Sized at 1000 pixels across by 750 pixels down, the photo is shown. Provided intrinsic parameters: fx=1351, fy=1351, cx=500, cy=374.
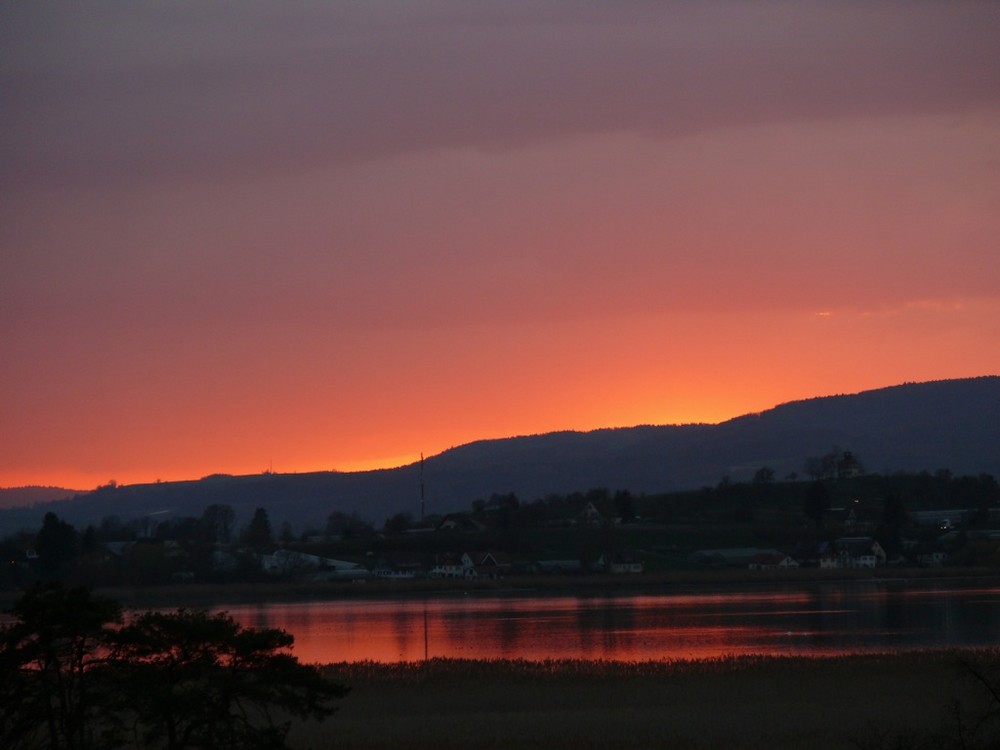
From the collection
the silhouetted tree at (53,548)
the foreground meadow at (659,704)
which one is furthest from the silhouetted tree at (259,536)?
the foreground meadow at (659,704)

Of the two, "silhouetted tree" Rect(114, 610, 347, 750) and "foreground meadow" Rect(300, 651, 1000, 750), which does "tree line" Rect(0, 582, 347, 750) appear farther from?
"foreground meadow" Rect(300, 651, 1000, 750)

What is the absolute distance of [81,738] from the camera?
1873cm

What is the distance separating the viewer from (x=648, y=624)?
62094 mm

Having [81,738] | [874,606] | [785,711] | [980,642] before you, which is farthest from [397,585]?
[81,738]

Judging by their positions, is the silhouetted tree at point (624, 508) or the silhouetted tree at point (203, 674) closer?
the silhouetted tree at point (203, 674)

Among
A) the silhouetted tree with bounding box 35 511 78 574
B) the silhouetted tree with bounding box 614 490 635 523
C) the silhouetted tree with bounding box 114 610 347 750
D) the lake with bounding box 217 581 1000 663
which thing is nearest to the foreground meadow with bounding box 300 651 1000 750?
the lake with bounding box 217 581 1000 663

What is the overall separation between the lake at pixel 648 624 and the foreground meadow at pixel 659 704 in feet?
18.2

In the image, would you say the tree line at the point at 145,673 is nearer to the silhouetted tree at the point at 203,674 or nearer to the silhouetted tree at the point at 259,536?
the silhouetted tree at the point at 203,674

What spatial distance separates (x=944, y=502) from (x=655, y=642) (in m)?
114

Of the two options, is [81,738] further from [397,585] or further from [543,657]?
[397,585]

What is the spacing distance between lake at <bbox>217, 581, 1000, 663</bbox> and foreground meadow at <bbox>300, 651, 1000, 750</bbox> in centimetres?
555

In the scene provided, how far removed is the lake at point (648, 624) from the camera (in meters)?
48.6

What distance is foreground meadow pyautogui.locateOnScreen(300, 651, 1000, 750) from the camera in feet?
92.5

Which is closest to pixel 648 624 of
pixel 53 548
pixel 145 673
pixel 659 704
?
pixel 659 704
